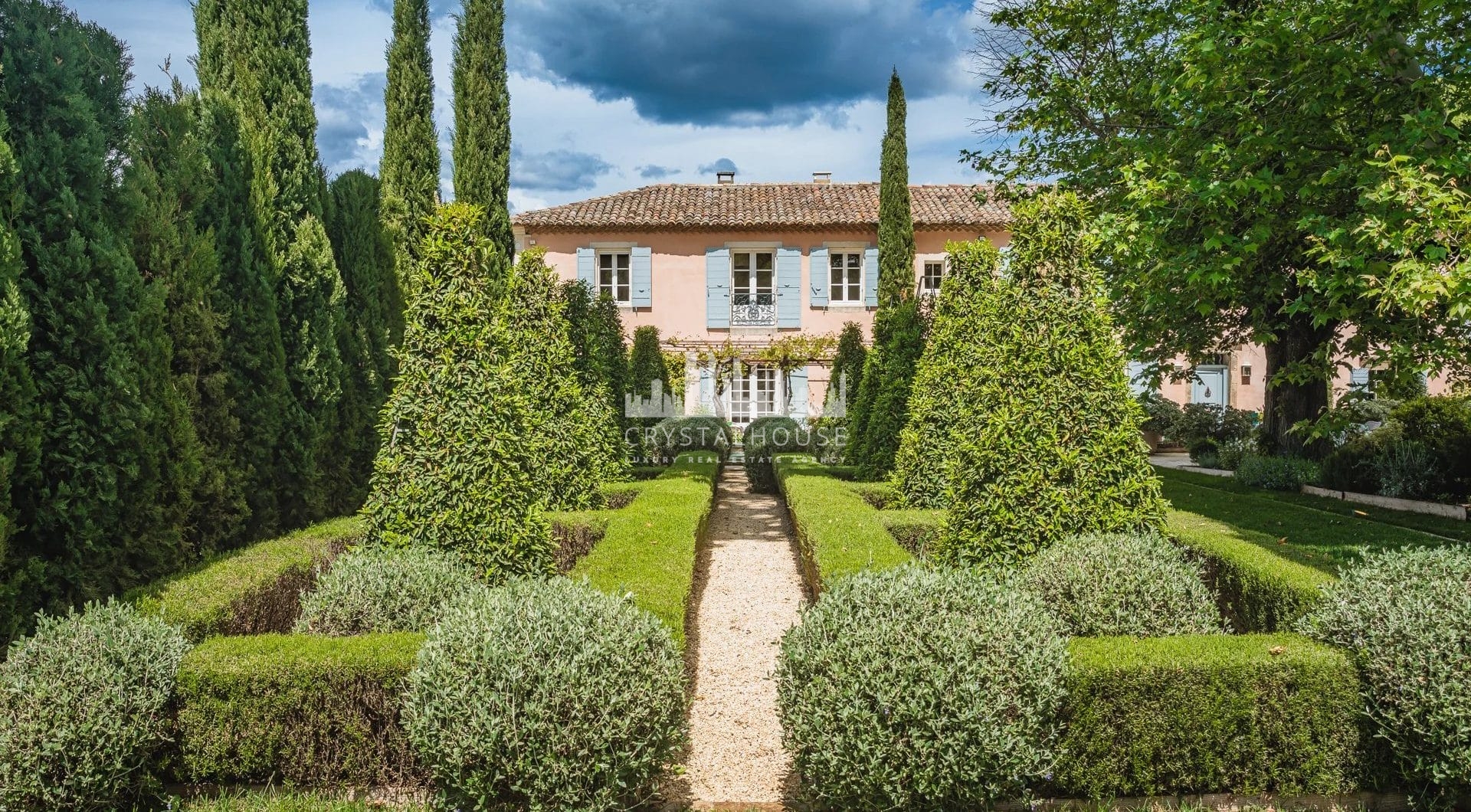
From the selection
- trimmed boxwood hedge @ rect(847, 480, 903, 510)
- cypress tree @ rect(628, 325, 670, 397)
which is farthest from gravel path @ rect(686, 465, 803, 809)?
cypress tree @ rect(628, 325, 670, 397)

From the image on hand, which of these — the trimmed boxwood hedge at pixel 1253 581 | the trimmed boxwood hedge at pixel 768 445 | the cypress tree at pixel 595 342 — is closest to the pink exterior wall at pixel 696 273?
the trimmed boxwood hedge at pixel 768 445

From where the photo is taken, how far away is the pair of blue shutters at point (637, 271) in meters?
22.0

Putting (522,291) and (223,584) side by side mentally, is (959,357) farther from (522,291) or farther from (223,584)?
(223,584)

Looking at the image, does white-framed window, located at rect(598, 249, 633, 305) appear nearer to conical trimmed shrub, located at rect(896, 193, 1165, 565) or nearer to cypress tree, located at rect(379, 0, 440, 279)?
cypress tree, located at rect(379, 0, 440, 279)

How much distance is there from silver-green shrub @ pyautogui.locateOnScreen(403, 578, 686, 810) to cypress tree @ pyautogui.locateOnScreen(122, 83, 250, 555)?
11.4 ft

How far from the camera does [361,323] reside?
864 centimetres

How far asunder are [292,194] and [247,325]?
5.72 feet

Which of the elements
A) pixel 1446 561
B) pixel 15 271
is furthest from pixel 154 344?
pixel 1446 561

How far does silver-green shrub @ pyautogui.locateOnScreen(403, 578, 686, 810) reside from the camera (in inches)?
117

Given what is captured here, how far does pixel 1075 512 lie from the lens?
489 centimetres

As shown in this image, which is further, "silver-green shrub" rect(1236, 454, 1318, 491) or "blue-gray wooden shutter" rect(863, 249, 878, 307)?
"blue-gray wooden shutter" rect(863, 249, 878, 307)

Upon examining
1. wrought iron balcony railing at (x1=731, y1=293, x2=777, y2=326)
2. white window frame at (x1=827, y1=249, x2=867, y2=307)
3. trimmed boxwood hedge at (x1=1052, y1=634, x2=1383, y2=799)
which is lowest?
trimmed boxwood hedge at (x1=1052, y1=634, x2=1383, y2=799)

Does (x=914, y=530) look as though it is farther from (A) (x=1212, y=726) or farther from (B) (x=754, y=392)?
(B) (x=754, y=392)

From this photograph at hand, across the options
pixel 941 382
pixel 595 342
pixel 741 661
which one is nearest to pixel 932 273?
pixel 595 342
